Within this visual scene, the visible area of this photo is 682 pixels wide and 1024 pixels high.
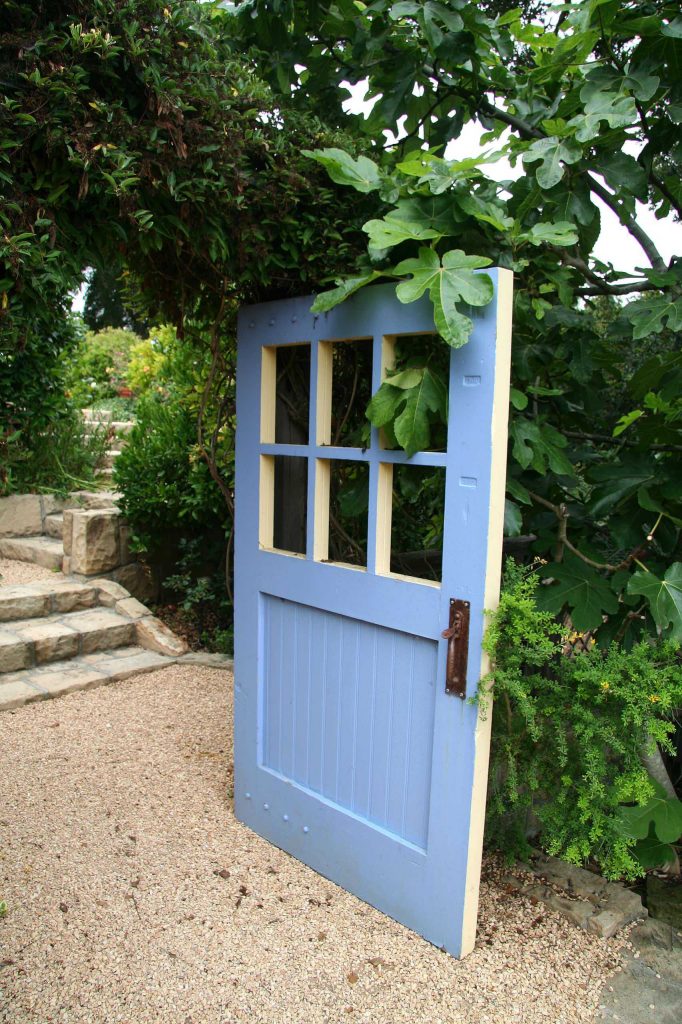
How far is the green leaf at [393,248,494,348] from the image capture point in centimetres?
180

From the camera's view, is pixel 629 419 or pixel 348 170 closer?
pixel 348 170

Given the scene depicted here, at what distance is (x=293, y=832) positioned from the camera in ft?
8.46

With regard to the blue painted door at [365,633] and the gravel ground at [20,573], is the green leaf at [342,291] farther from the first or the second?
the gravel ground at [20,573]

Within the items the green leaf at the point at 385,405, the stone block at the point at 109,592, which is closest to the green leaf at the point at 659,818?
the green leaf at the point at 385,405

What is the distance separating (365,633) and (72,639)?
2.70m

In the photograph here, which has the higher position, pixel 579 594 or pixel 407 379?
pixel 407 379

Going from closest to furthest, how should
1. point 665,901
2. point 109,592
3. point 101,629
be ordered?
point 665,901 < point 101,629 < point 109,592

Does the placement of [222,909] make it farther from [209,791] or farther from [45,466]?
[45,466]

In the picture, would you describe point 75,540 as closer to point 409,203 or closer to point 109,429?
point 109,429

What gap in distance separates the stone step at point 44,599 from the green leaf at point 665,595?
371 centimetres

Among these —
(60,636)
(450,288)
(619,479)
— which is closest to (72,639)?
(60,636)

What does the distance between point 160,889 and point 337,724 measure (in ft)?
2.50

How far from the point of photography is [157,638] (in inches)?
182

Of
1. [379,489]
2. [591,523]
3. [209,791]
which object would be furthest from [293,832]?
[591,523]
